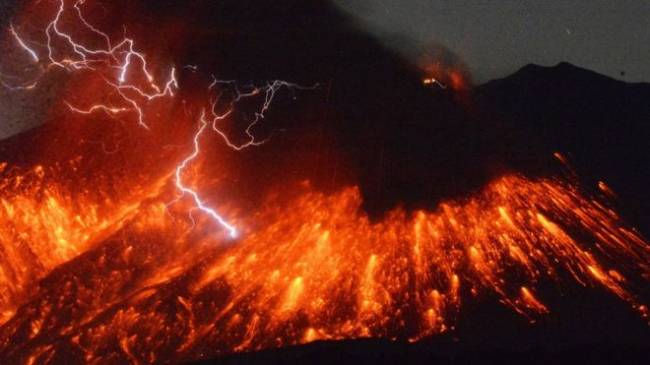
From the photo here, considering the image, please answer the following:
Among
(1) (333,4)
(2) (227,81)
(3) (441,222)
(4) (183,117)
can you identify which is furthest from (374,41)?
(3) (441,222)

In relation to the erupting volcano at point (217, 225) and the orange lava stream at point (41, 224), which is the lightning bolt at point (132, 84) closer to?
the erupting volcano at point (217, 225)

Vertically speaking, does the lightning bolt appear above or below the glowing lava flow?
above

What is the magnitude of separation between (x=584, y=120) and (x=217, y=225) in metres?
17.8

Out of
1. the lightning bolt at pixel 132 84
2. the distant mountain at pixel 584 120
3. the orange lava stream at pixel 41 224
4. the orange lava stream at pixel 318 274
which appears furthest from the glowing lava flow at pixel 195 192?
the distant mountain at pixel 584 120

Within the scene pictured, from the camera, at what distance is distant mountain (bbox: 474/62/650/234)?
74.2ft

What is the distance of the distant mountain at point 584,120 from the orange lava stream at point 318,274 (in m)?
A: 3.99

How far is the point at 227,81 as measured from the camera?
23.2 meters

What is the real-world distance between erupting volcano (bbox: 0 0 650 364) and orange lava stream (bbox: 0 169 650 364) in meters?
0.05

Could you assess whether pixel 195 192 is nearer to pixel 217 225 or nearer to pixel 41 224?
pixel 217 225

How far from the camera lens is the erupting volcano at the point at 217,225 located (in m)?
14.8

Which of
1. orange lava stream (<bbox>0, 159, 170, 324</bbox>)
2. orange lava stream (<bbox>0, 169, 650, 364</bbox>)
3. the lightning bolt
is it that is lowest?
orange lava stream (<bbox>0, 169, 650, 364</bbox>)

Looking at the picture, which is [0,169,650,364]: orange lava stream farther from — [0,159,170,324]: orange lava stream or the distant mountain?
the distant mountain

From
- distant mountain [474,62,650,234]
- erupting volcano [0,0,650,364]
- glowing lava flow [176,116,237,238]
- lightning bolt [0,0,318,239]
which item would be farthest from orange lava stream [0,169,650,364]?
distant mountain [474,62,650,234]

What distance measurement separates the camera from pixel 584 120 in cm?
2728
